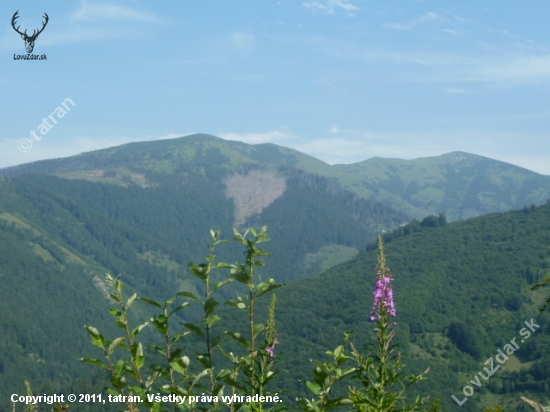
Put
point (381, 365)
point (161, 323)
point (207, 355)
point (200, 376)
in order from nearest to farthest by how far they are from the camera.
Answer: point (200, 376), point (161, 323), point (207, 355), point (381, 365)

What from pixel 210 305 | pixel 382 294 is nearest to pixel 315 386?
pixel 210 305

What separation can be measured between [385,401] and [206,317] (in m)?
2.98

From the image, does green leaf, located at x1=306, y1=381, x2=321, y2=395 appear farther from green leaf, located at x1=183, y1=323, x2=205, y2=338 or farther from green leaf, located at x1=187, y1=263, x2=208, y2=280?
green leaf, located at x1=187, y1=263, x2=208, y2=280

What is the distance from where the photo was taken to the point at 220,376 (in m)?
6.82

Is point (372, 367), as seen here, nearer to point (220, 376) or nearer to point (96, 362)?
point (220, 376)

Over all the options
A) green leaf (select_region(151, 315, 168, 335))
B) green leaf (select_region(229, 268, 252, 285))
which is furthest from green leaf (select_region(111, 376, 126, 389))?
green leaf (select_region(229, 268, 252, 285))

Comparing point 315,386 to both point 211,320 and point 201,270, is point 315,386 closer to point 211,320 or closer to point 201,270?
point 211,320

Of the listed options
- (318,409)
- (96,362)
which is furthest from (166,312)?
(318,409)

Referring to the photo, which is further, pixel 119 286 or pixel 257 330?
pixel 257 330

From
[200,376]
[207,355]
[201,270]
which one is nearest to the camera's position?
[200,376]

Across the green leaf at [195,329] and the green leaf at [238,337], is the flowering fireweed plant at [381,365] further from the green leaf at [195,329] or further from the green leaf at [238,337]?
the green leaf at [195,329]

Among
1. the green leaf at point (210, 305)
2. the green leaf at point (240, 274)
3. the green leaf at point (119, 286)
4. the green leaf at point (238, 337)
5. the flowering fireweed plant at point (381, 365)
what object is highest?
the green leaf at point (240, 274)

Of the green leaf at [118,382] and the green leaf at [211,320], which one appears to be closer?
the green leaf at [118,382]

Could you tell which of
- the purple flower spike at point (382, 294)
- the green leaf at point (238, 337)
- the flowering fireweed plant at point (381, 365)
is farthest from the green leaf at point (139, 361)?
the purple flower spike at point (382, 294)
